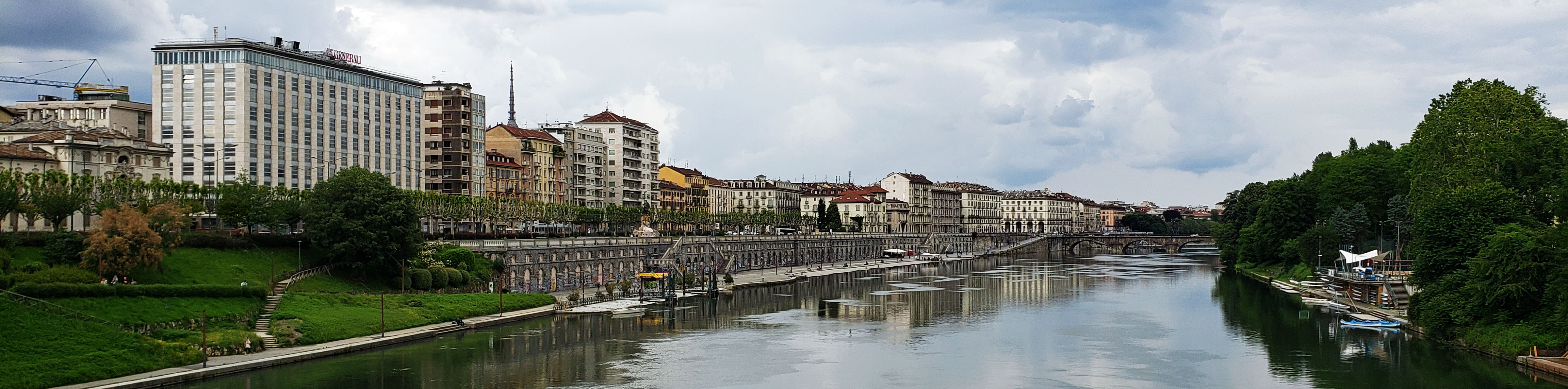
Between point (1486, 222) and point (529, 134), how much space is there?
100018 millimetres

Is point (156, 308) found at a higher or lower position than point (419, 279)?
lower

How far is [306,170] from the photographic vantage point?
4193 inches

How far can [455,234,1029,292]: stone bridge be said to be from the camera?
90.3 metres

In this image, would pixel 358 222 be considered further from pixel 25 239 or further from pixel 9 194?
pixel 9 194

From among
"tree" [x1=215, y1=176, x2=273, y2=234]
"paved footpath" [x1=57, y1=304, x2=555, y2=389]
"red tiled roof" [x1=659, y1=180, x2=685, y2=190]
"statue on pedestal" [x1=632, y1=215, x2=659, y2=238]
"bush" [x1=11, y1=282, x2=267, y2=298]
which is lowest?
"paved footpath" [x1=57, y1=304, x2=555, y2=389]

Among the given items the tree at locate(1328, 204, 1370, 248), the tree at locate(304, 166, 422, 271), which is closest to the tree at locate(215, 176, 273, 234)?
the tree at locate(304, 166, 422, 271)

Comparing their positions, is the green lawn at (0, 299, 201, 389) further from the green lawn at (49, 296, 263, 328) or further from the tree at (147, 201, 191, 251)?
the tree at (147, 201, 191, 251)

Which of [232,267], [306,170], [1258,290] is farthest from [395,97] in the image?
[1258,290]

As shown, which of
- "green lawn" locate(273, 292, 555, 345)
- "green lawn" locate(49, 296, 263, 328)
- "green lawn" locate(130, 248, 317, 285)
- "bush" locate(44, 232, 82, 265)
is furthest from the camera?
"green lawn" locate(130, 248, 317, 285)

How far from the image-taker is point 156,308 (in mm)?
56438

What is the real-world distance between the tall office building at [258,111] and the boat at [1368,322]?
2972 inches

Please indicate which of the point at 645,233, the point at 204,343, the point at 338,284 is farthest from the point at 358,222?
the point at 645,233

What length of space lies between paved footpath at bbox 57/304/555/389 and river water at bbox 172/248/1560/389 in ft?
2.22

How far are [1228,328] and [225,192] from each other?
6206 cm
